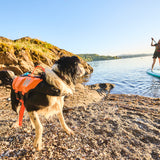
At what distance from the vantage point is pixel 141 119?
11.8ft

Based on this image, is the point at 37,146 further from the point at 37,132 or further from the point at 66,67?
the point at 66,67

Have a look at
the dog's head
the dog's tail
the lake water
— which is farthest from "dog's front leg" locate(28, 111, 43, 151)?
the lake water

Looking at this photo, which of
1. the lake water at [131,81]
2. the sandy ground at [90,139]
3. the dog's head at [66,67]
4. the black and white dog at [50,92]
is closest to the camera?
the black and white dog at [50,92]

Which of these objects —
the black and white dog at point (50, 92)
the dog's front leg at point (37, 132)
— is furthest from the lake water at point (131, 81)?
the dog's front leg at point (37, 132)

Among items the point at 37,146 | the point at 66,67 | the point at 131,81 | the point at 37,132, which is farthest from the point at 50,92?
the point at 131,81

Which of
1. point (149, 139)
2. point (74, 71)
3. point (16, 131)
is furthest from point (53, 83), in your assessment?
point (149, 139)

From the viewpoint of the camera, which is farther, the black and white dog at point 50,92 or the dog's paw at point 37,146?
the dog's paw at point 37,146

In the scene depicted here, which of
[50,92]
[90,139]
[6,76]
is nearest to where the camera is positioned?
[50,92]

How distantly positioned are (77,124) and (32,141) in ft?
4.43

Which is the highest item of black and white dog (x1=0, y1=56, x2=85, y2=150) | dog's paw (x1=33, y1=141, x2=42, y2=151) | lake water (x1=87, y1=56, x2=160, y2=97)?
black and white dog (x1=0, y1=56, x2=85, y2=150)

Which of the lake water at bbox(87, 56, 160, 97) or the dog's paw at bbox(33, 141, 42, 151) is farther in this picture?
the lake water at bbox(87, 56, 160, 97)

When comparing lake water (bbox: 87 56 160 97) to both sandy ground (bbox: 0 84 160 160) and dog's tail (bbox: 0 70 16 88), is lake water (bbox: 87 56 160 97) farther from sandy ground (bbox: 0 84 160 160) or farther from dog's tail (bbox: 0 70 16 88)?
dog's tail (bbox: 0 70 16 88)

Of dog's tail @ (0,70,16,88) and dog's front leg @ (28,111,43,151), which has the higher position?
dog's tail @ (0,70,16,88)

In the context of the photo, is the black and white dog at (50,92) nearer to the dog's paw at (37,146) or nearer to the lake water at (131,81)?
the dog's paw at (37,146)
